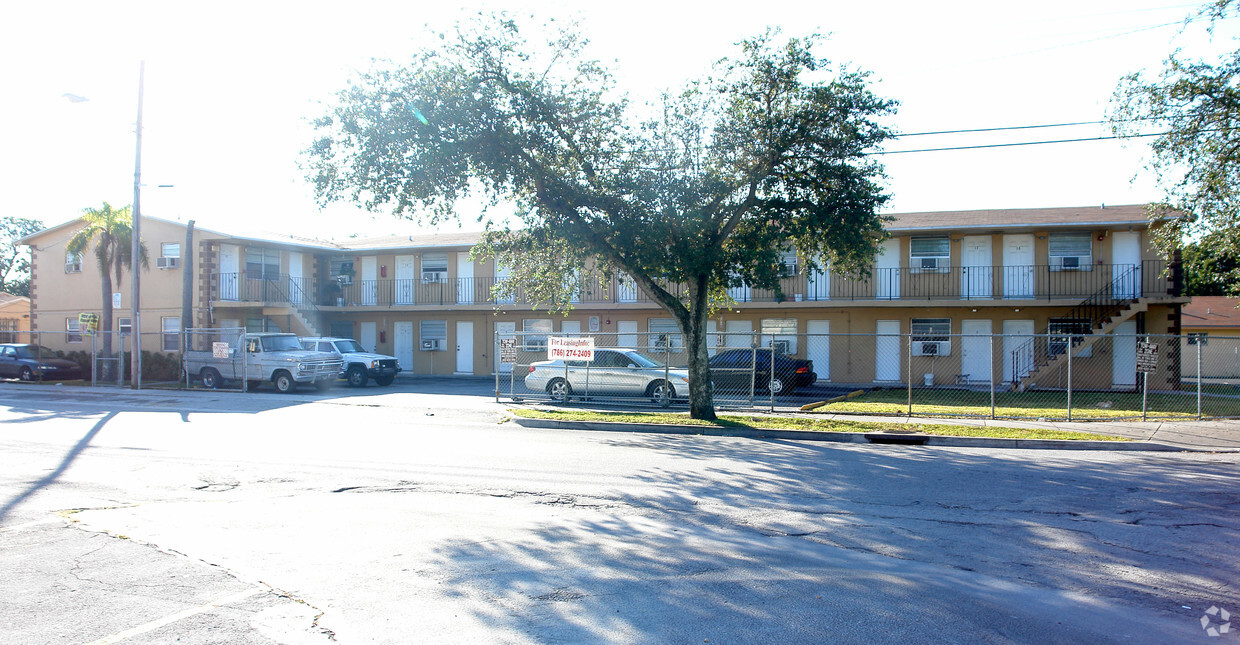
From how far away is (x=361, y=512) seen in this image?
7309mm

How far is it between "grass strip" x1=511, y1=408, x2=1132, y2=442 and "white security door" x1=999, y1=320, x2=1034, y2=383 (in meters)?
11.8

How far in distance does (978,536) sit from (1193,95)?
45.0ft

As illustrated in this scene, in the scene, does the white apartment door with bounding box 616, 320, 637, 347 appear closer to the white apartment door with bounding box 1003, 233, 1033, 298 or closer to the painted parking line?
the white apartment door with bounding box 1003, 233, 1033, 298

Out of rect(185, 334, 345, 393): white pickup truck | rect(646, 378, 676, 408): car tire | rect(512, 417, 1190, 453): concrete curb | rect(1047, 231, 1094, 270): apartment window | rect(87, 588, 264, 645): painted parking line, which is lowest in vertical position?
rect(512, 417, 1190, 453): concrete curb

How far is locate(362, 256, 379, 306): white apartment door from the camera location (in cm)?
3206

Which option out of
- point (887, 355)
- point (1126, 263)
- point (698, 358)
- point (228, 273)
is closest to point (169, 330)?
point (228, 273)

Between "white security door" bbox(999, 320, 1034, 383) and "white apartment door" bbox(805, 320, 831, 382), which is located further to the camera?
"white apartment door" bbox(805, 320, 831, 382)

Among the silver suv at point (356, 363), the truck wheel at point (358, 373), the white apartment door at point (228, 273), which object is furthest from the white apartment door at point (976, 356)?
the white apartment door at point (228, 273)

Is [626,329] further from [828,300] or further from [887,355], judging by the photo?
[887,355]

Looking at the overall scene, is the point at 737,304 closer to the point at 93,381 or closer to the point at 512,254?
the point at 512,254

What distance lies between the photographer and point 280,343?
76.9ft

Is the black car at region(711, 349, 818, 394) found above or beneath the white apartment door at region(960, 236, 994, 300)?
beneath

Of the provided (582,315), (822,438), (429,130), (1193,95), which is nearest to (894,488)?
(822,438)

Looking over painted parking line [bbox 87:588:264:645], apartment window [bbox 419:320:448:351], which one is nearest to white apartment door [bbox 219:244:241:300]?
apartment window [bbox 419:320:448:351]
